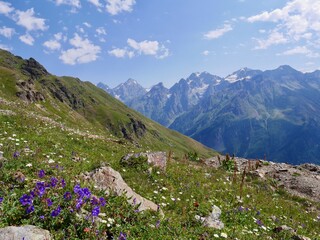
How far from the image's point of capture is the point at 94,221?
24.7 ft

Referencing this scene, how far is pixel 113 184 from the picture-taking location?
435 inches

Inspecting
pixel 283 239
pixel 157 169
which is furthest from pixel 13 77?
pixel 283 239

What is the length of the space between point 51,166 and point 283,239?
8528mm

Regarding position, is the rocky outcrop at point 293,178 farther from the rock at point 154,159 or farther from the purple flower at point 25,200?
the purple flower at point 25,200

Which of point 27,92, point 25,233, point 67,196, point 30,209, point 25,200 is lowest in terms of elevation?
point 25,233

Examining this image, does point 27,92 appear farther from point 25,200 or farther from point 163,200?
point 25,200

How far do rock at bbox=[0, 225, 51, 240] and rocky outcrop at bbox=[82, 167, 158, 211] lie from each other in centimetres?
350

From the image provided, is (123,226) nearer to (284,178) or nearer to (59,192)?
(59,192)

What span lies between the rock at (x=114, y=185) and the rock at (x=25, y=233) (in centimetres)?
350

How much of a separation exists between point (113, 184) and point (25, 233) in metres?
4.87

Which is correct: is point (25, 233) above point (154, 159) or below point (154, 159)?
below

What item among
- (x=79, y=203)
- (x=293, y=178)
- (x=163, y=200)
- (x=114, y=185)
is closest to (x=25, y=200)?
(x=79, y=203)

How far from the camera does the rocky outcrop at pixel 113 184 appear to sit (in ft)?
34.4

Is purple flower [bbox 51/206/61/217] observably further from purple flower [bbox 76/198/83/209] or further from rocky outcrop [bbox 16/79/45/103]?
rocky outcrop [bbox 16/79/45/103]
